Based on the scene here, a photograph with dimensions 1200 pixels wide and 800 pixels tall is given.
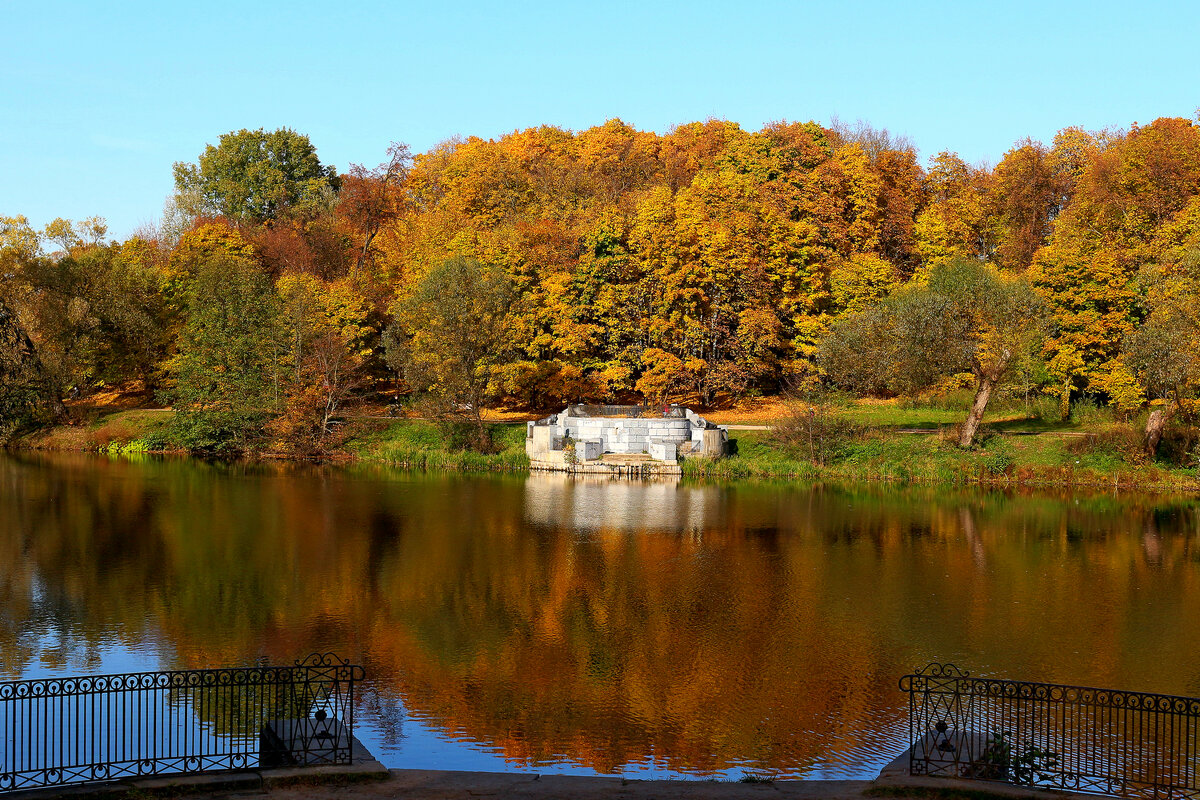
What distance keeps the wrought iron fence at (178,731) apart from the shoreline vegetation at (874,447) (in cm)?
3044

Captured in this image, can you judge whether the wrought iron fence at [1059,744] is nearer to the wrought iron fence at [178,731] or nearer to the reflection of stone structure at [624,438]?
the wrought iron fence at [178,731]

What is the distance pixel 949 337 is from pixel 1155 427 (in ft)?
28.9

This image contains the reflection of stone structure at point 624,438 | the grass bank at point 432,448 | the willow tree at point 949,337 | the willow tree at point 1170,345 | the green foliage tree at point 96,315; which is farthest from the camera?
the green foliage tree at point 96,315

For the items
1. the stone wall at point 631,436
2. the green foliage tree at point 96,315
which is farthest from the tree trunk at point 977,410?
the green foliage tree at point 96,315

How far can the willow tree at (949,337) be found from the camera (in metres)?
42.4

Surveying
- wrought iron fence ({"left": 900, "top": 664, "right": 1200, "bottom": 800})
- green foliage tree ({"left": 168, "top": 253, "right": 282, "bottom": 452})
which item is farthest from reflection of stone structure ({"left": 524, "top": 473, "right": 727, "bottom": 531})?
green foliage tree ({"left": 168, "top": 253, "right": 282, "bottom": 452})

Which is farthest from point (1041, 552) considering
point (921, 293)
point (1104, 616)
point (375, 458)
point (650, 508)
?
point (375, 458)

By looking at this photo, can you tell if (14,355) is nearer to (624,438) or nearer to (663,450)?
(663,450)

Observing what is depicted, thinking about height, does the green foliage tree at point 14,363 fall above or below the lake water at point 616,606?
above

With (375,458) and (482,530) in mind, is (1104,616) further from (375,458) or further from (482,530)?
(375,458)

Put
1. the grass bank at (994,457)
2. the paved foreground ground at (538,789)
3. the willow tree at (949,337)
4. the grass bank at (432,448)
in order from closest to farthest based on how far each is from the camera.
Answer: the paved foreground ground at (538,789) → the grass bank at (994,457) → the willow tree at (949,337) → the grass bank at (432,448)

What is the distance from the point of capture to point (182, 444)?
53.3 metres

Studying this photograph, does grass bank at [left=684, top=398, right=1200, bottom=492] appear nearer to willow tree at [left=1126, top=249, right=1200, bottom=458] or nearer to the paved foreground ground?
willow tree at [left=1126, top=249, right=1200, bottom=458]

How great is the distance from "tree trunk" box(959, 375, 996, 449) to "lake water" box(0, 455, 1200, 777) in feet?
23.7
